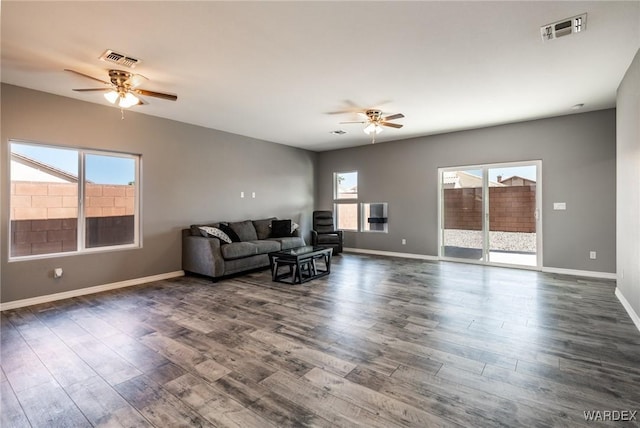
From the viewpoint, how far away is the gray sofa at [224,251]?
15.9 feet

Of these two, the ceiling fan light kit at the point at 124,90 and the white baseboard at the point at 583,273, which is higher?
the ceiling fan light kit at the point at 124,90

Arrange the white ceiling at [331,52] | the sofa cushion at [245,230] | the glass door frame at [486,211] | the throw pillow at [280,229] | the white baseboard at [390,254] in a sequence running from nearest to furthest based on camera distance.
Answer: the white ceiling at [331,52], the glass door frame at [486,211], the sofa cushion at [245,230], the throw pillow at [280,229], the white baseboard at [390,254]

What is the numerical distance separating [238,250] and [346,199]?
152 inches

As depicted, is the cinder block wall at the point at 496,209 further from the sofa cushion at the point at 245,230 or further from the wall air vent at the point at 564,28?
the sofa cushion at the point at 245,230

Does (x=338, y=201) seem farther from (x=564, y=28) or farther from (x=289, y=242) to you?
(x=564, y=28)

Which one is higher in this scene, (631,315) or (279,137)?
(279,137)

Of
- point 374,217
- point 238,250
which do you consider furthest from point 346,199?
point 238,250

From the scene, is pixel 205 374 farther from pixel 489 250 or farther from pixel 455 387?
pixel 489 250

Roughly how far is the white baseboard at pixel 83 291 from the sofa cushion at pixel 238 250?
114 centimetres

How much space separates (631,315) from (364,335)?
2947 millimetres

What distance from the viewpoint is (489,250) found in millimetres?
5957

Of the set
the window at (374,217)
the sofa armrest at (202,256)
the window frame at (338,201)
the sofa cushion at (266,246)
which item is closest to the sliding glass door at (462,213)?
the window at (374,217)

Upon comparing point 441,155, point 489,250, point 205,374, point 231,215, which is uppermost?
point 441,155

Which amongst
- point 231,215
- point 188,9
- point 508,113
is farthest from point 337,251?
point 188,9
